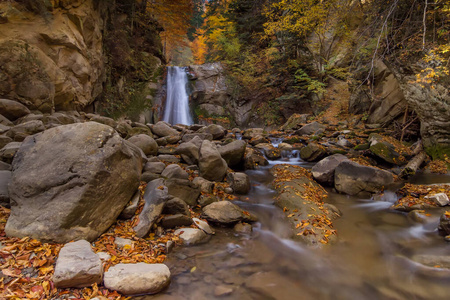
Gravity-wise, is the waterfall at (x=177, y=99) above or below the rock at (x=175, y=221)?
above

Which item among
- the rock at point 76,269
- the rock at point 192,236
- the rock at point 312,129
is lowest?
the rock at point 192,236

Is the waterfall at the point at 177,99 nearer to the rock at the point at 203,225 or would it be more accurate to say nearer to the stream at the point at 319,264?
the rock at the point at 203,225

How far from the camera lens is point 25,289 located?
2.15 m

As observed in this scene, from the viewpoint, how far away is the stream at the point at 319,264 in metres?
2.83

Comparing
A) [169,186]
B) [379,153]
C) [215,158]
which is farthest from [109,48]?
[379,153]

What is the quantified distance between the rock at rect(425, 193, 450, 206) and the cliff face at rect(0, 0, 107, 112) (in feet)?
35.1

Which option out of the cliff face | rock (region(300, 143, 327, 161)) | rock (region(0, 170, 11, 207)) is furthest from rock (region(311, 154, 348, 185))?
the cliff face

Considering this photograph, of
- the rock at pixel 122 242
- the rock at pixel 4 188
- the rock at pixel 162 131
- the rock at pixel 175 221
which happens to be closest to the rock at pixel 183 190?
the rock at pixel 175 221

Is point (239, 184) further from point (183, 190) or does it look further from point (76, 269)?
point (76, 269)

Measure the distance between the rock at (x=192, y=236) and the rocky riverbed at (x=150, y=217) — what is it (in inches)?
0.7

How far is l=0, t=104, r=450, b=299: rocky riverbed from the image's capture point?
8.23 feet

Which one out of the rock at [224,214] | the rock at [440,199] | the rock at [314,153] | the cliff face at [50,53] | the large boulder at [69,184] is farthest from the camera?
the rock at [314,153]

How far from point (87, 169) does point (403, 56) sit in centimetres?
917

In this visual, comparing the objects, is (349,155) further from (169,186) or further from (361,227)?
(169,186)
